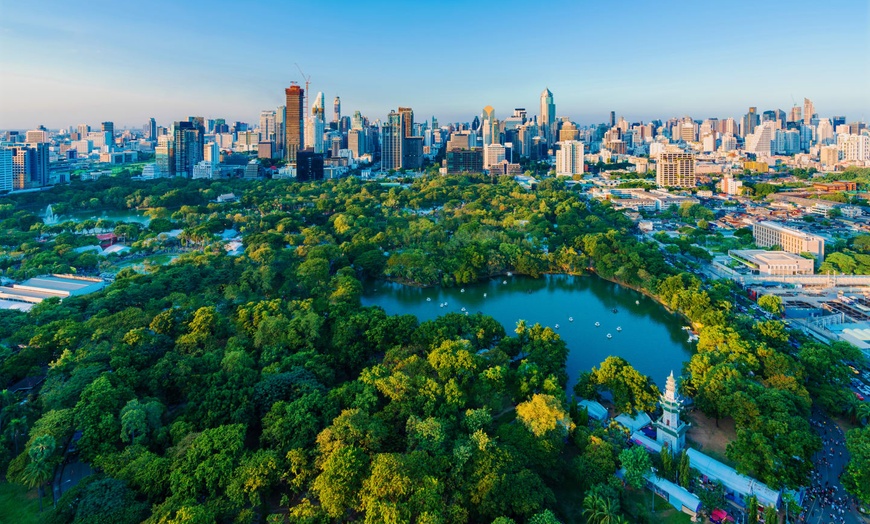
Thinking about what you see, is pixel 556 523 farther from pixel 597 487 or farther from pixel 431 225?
pixel 431 225

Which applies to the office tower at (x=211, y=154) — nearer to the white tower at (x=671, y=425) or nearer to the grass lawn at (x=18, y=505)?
the grass lawn at (x=18, y=505)

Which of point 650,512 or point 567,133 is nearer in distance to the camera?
point 650,512

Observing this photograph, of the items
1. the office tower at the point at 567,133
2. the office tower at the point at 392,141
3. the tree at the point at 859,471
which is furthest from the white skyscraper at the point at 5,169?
the office tower at the point at 567,133

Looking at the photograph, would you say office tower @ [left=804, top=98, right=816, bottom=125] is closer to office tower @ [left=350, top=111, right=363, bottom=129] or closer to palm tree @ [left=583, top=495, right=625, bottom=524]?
office tower @ [left=350, top=111, right=363, bottom=129]

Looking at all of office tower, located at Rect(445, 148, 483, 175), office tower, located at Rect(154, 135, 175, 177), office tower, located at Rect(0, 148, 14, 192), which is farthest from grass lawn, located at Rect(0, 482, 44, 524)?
office tower, located at Rect(445, 148, 483, 175)

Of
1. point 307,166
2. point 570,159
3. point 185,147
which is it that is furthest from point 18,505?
point 570,159

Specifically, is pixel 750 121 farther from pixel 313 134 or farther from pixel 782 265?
pixel 782 265

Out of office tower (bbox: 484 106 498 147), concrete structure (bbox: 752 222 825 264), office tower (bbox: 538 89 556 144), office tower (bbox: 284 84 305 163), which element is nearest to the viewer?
concrete structure (bbox: 752 222 825 264)
